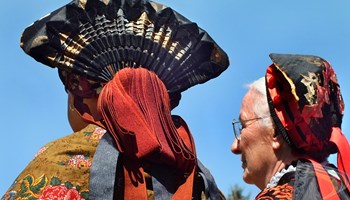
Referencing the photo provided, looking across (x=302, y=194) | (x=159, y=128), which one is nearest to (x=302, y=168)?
(x=302, y=194)

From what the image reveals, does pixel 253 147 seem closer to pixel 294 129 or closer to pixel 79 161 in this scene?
pixel 294 129

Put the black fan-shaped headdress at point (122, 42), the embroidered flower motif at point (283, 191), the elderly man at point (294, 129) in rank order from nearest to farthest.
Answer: the embroidered flower motif at point (283, 191) < the elderly man at point (294, 129) < the black fan-shaped headdress at point (122, 42)

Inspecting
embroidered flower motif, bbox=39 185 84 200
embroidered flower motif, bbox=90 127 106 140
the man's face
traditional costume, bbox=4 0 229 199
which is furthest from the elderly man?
embroidered flower motif, bbox=39 185 84 200

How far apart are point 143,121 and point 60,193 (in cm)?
48

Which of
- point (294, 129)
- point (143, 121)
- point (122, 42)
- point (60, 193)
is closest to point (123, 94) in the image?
point (143, 121)

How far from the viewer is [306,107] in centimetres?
376

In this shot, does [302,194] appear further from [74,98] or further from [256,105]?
[74,98]

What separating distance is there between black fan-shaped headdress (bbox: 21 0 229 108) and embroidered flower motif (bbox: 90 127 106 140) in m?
0.26

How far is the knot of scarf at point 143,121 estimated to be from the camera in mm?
3838

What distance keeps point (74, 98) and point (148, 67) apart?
0.34m

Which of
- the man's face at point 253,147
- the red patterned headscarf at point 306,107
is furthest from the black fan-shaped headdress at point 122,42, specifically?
the red patterned headscarf at point 306,107

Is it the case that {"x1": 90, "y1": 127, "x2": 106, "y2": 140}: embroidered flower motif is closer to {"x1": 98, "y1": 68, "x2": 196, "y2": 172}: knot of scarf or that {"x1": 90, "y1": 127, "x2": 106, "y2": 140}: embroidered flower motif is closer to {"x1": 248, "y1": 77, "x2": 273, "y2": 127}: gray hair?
{"x1": 98, "y1": 68, "x2": 196, "y2": 172}: knot of scarf

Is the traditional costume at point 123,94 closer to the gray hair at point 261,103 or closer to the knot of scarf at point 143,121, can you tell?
the knot of scarf at point 143,121

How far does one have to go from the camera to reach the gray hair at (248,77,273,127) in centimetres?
390
